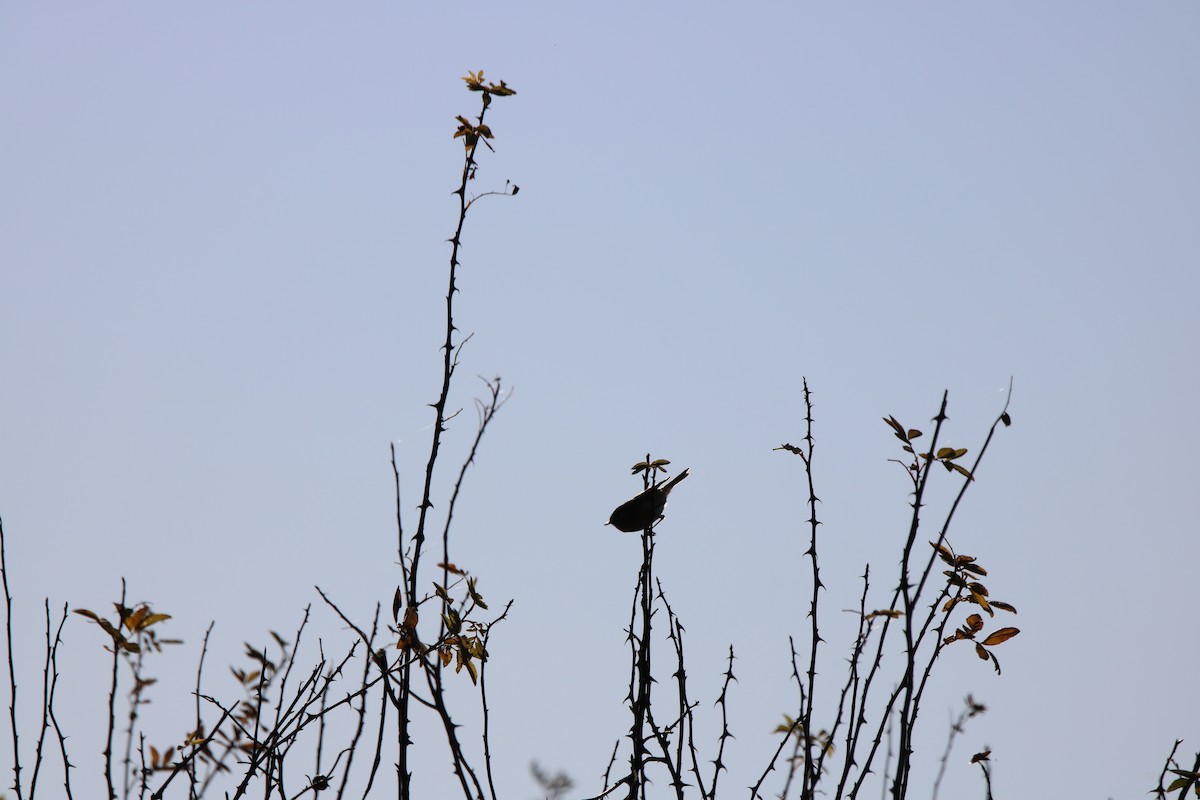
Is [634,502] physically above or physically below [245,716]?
below

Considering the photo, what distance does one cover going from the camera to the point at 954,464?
341 centimetres

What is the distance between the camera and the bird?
3.17 metres

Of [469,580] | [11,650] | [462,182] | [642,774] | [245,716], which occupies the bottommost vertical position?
A: [642,774]

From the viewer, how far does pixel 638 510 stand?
3.20m

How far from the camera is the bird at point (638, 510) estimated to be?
125 inches

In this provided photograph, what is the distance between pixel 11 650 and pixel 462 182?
74.3 inches

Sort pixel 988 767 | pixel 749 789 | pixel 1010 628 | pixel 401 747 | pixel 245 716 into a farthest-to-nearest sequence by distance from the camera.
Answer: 1. pixel 245 716
2. pixel 988 767
3. pixel 1010 628
4. pixel 749 789
5. pixel 401 747

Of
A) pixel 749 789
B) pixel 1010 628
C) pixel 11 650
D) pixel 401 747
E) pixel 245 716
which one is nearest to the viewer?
pixel 401 747

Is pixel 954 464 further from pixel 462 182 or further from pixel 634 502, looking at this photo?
pixel 462 182

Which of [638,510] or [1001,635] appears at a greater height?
[638,510]

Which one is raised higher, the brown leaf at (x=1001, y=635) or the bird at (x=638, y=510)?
the bird at (x=638, y=510)

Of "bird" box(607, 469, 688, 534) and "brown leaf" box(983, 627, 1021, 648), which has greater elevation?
"bird" box(607, 469, 688, 534)

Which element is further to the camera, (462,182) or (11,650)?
(462,182)

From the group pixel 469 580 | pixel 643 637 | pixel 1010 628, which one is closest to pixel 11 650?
pixel 469 580
